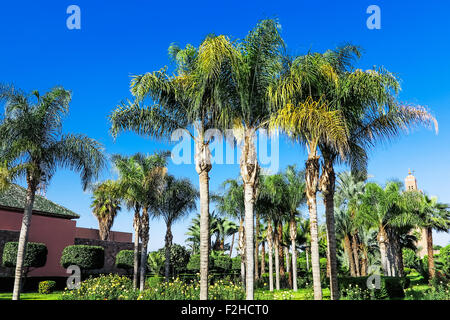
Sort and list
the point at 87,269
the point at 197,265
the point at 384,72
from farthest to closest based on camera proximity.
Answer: the point at 197,265 → the point at 87,269 → the point at 384,72

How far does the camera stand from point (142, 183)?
22.8m

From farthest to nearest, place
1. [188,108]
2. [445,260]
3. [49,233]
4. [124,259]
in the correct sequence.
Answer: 1. [445,260]
2. [124,259]
3. [49,233]
4. [188,108]

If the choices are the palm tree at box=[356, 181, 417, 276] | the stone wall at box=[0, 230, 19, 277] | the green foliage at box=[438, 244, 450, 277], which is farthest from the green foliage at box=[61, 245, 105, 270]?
the green foliage at box=[438, 244, 450, 277]

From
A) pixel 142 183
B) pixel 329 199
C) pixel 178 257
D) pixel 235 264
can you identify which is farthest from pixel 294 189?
pixel 235 264

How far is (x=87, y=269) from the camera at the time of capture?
25922mm

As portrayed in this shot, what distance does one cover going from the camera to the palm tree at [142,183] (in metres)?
22.2

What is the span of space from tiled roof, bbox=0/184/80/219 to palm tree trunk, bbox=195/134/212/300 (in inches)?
744

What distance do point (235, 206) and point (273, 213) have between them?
291 centimetres

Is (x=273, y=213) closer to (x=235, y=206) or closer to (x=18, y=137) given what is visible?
(x=235, y=206)

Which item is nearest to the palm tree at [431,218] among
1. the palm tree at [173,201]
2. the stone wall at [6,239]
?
the palm tree at [173,201]

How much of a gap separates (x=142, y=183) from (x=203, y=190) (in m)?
11.0

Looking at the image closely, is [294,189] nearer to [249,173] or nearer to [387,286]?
[387,286]

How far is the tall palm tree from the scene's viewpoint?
1209 cm

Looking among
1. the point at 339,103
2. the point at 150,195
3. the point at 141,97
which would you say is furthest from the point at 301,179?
the point at 141,97
